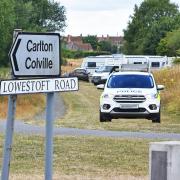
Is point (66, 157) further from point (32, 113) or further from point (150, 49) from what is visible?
point (150, 49)

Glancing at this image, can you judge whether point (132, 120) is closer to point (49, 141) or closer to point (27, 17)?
point (49, 141)

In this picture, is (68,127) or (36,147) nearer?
(36,147)

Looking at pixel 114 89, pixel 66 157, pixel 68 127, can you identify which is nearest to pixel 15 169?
pixel 66 157

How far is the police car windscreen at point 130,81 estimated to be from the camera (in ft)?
79.7

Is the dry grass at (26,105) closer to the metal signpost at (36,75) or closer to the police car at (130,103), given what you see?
the police car at (130,103)

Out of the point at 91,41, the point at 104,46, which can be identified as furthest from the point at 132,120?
the point at 91,41

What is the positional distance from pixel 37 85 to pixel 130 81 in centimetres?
1733

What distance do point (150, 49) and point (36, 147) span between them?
100 m

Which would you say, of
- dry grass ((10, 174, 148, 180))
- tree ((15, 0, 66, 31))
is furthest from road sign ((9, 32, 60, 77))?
tree ((15, 0, 66, 31))

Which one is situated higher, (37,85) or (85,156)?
(37,85)

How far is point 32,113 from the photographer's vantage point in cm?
3209

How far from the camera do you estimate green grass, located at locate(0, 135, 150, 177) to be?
11.8 m

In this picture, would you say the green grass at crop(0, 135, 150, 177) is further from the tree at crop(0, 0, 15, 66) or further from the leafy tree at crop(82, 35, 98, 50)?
the leafy tree at crop(82, 35, 98, 50)

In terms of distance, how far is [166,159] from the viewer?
718 cm
